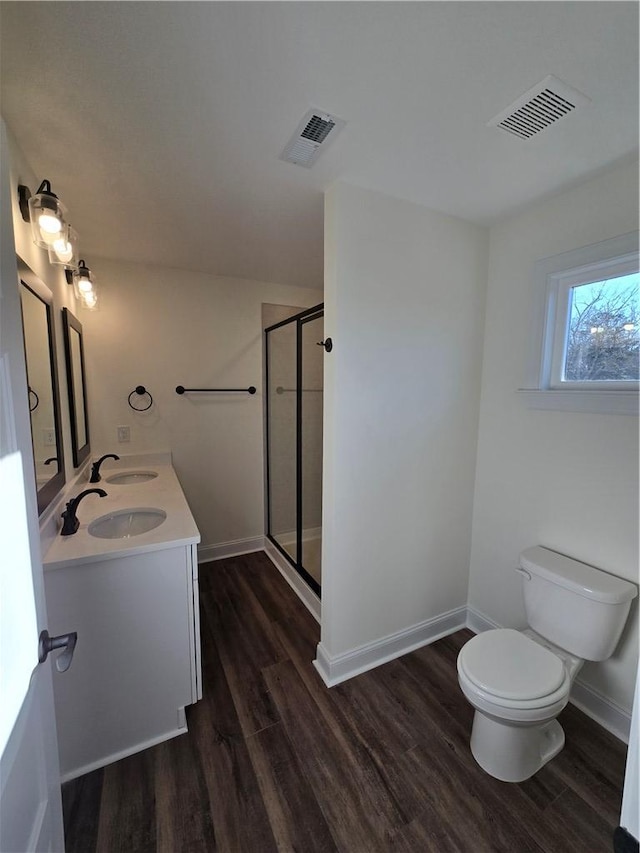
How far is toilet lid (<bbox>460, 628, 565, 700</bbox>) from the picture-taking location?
1294 mm

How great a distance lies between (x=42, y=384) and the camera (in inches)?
56.9

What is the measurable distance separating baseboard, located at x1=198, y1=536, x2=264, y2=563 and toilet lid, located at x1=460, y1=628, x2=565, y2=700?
212 cm

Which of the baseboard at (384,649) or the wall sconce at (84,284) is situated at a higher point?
the wall sconce at (84,284)

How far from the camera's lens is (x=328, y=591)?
1.79m

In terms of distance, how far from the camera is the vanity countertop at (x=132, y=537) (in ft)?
4.30

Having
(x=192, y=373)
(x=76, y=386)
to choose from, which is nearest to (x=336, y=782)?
(x=76, y=386)

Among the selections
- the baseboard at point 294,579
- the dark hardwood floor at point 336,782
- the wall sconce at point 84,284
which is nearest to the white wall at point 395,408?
the dark hardwood floor at point 336,782

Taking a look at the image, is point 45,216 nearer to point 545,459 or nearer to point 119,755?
point 119,755

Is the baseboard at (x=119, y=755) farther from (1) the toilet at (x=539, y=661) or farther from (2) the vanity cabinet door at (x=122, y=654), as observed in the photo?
(1) the toilet at (x=539, y=661)

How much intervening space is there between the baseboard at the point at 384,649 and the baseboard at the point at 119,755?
2.33 ft

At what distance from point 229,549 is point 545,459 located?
2.55 m

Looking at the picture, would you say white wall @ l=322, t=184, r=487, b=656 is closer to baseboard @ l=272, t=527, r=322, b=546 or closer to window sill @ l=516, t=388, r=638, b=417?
window sill @ l=516, t=388, r=638, b=417

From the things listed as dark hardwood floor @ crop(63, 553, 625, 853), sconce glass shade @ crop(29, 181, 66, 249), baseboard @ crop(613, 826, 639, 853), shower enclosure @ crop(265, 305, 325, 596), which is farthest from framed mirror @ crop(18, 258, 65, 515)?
baseboard @ crop(613, 826, 639, 853)

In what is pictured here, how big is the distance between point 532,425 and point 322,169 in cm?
160
